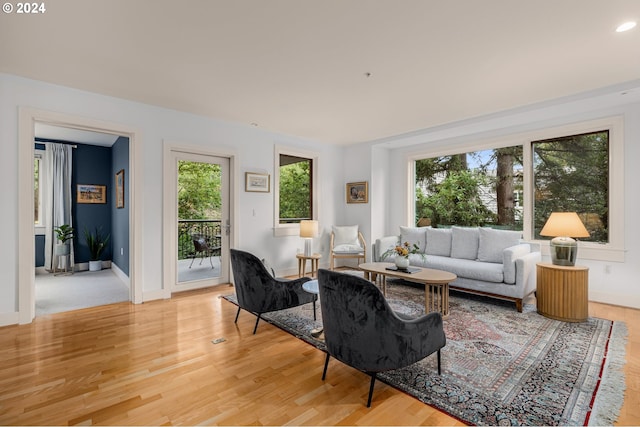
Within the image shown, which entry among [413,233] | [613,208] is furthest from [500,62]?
[413,233]

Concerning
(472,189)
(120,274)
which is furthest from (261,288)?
(472,189)

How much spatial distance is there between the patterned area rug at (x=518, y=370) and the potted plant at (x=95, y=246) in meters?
4.81

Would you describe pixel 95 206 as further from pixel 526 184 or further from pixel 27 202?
pixel 526 184

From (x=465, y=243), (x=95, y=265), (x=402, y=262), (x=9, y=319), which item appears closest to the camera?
(x=9, y=319)

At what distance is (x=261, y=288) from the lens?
3045 mm

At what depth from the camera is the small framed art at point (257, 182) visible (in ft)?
17.2

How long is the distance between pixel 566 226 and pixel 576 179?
134 cm

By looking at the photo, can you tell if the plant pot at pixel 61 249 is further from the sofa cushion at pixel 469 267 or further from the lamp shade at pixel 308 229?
the sofa cushion at pixel 469 267

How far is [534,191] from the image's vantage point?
482 centimetres

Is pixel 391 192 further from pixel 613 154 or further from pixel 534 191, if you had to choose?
pixel 613 154

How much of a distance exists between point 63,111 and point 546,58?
16.7 feet

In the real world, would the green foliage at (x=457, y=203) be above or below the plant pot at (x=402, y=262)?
above

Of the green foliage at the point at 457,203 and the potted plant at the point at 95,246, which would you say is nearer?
the green foliage at the point at 457,203

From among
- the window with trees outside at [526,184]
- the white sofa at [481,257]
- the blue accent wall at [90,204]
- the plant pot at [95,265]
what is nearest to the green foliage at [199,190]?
the blue accent wall at [90,204]
